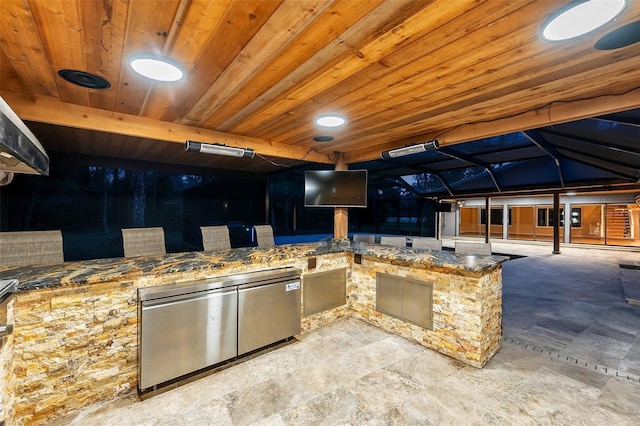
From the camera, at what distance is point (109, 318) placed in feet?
6.75

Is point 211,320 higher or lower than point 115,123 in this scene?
lower

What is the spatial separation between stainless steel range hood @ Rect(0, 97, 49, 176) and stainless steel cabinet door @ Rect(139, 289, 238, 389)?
4.10ft

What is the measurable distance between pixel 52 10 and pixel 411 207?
13956 millimetres

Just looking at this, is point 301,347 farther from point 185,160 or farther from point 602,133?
point 602,133

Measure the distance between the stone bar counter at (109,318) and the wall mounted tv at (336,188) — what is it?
1.16 meters

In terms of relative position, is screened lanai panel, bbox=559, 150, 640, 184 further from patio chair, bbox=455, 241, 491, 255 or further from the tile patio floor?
patio chair, bbox=455, 241, 491, 255

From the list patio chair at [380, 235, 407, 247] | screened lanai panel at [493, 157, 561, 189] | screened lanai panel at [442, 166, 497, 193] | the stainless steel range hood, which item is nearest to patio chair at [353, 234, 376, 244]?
patio chair at [380, 235, 407, 247]

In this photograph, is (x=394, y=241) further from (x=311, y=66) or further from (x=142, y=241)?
(x=142, y=241)

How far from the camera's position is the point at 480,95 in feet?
7.70

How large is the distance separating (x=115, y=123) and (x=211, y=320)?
7.42 ft

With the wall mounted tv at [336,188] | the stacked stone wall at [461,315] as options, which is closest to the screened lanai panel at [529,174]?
the wall mounted tv at [336,188]

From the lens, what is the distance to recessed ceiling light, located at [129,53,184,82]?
1.73 metres

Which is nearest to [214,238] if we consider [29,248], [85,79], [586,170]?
[29,248]

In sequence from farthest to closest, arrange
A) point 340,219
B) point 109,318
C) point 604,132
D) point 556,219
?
point 556,219, point 340,219, point 604,132, point 109,318
